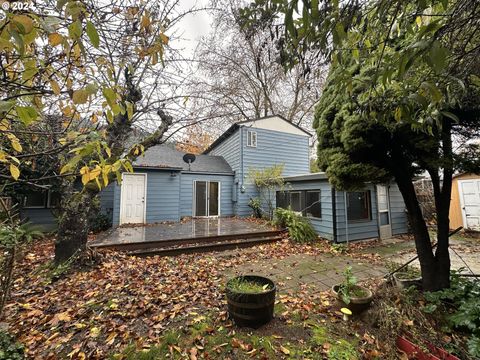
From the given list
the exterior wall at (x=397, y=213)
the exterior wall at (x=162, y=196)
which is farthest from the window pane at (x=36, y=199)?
the exterior wall at (x=397, y=213)

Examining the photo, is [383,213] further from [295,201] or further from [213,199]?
[213,199]

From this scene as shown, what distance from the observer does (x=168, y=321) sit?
8.70 feet

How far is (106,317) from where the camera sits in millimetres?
2713

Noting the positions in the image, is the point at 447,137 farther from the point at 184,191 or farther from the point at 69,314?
the point at 184,191

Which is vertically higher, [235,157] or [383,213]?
[235,157]

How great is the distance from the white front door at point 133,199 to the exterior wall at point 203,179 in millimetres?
1830

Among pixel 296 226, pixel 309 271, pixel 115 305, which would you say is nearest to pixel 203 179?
pixel 296 226

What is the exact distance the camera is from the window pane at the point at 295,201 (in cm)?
823

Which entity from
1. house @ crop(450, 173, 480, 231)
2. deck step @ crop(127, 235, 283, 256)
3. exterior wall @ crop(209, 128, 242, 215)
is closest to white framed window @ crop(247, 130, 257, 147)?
exterior wall @ crop(209, 128, 242, 215)

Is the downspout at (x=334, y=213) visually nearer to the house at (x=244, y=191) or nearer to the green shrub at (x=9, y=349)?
the house at (x=244, y=191)

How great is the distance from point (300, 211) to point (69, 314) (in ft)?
22.9

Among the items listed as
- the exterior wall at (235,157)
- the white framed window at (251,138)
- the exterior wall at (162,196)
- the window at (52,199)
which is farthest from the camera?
the white framed window at (251,138)

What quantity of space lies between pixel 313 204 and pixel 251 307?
5.59 meters

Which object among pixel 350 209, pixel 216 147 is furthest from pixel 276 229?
pixel 216 147
